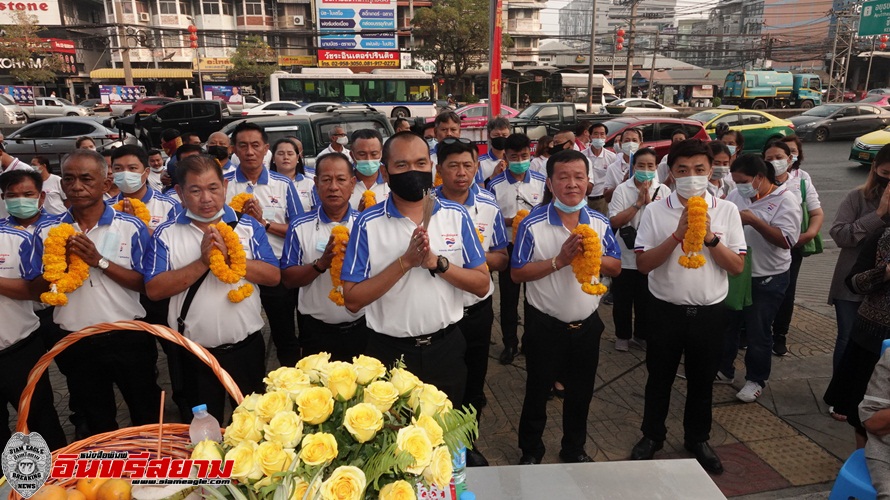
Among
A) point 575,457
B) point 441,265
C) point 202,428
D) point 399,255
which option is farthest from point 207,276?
point 575,457

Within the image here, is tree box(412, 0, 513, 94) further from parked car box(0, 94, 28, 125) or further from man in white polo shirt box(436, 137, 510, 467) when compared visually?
man in white polo shirt box(436, 137, 510, 467)

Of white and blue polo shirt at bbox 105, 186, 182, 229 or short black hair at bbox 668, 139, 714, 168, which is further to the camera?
white and blue polo shirt at bbox 105, 186, 182, 229

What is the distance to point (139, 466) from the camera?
4.98ft

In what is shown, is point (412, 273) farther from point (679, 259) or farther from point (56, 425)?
point (56, 425)

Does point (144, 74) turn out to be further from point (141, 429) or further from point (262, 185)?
point (141, 429)

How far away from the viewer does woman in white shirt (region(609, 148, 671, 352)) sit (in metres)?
5.15

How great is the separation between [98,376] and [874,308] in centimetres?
468

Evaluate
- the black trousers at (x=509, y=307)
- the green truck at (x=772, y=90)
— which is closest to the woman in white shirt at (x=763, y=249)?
the black trousers at (x=509, y=307)

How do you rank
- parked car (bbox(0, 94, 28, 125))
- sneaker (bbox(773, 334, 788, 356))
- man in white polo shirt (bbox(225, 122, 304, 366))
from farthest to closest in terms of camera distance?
parked car (bbox(0, 94, 28, 125)), sneaker (bbox(773, 334, 788, 356)), man in white polo shirt (bbox(225, 122, 304, 366))

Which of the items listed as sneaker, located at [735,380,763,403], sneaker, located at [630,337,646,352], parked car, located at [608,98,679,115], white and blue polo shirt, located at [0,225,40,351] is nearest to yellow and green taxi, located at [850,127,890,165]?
parked car, located at [608,98,679,115]

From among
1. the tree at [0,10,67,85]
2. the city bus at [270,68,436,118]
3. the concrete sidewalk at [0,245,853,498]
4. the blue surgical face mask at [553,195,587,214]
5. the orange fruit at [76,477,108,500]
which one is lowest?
the concrete sidewalk at [0,245,853,498]

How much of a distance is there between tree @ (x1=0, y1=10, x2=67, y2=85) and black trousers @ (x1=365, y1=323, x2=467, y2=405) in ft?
143

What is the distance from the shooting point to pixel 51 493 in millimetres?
1554

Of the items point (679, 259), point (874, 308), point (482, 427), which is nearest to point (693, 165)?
point (679, 259)
